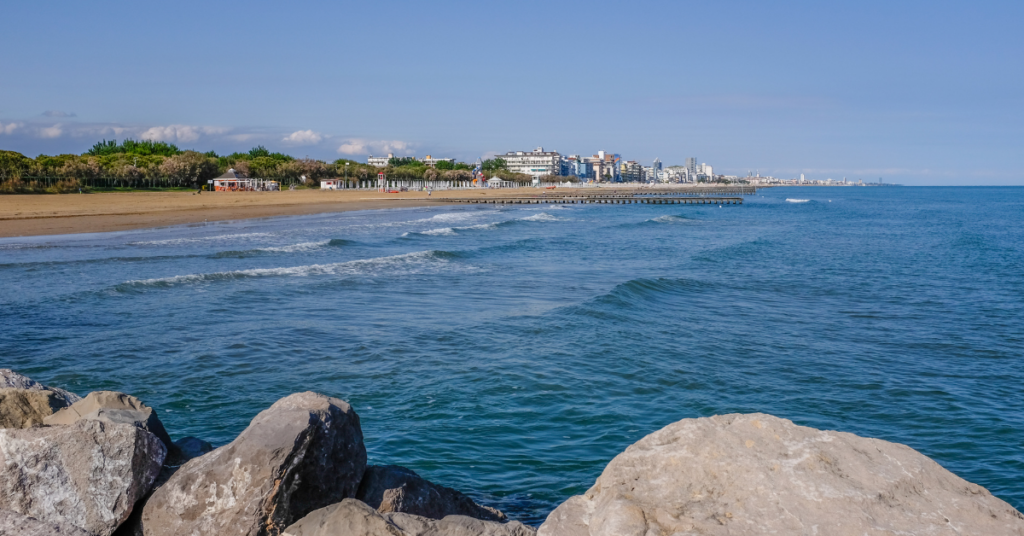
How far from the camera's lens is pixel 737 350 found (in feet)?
40.6

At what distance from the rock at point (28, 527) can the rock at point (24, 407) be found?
175 centimetres

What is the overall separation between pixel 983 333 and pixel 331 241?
25.9 m

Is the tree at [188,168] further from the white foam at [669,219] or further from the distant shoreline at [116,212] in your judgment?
the white foam at [669,219]

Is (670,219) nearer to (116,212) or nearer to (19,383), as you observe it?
(116,212)

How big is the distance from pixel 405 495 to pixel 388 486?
0.46 feet

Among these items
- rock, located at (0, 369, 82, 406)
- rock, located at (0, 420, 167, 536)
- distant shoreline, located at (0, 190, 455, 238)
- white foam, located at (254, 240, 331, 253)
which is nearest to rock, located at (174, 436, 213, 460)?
rock, located at (0, 420, 167, 536)

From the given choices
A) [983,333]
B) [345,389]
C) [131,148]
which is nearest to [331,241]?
[345,389]

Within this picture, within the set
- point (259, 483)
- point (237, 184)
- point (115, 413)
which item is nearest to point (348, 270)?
point (115, 413)

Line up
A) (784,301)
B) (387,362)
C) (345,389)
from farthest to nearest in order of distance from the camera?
1. (784,301)
2. (387,362)
3. (345,389)

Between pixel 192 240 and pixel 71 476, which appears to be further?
pixel 192 240

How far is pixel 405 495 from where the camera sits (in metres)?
5.06

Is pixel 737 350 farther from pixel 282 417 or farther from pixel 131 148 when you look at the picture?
pixel 131 148

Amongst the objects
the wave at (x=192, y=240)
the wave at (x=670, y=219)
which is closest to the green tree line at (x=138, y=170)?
the wave at (x=192, y=240)

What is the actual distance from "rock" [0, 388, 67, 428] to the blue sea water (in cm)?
234
